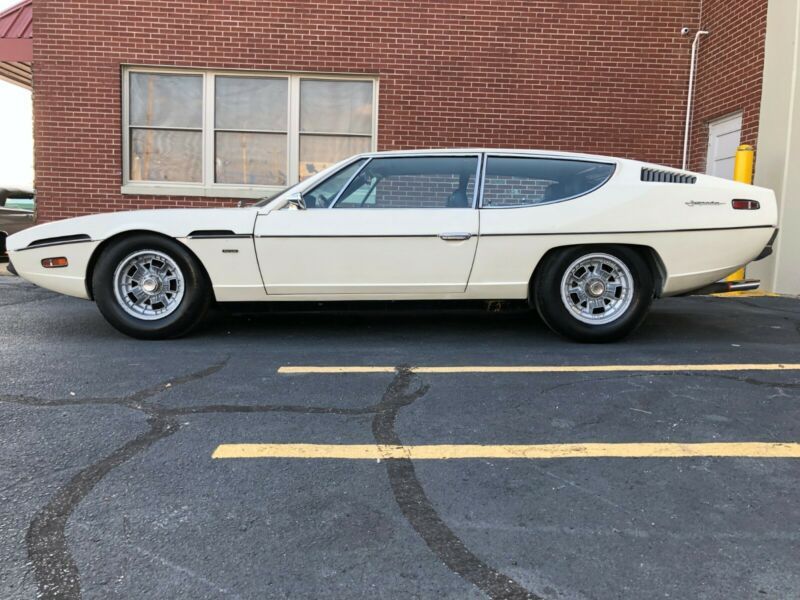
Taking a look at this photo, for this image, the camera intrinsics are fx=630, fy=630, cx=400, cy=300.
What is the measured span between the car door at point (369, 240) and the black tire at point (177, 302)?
1.69 ft

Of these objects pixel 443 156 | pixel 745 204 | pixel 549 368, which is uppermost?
pixel 443 156

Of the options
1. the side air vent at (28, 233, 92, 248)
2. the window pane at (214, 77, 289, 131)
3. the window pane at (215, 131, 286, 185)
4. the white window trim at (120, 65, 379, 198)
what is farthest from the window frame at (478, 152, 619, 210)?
the window pane at (214, 77, 289, 131)

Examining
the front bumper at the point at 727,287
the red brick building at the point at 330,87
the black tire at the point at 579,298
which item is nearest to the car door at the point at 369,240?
the black tire at the point at 579,298

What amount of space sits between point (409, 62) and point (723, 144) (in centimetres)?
449

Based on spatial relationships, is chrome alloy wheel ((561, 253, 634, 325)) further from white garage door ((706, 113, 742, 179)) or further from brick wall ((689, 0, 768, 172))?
white garage door ((706, 113, 742, 179))

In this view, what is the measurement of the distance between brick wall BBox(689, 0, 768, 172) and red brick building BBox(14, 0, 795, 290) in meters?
0.04

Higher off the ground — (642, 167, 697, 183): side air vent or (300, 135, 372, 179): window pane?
(300, 135, 372, 179): window pane

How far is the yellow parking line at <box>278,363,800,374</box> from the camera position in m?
4.01

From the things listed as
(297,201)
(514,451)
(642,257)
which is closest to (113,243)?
(297,201)

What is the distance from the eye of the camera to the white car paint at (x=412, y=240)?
4.61 metres

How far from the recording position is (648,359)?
4.32m

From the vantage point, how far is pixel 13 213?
30.5ft

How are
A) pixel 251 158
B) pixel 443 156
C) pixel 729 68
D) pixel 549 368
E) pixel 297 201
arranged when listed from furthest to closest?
1. pixel 251 158
2. pixel 729 68
3. pixel 443 156
4. pixel 297 201
5. pixel 549 368

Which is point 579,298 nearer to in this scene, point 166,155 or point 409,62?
point 409,62
